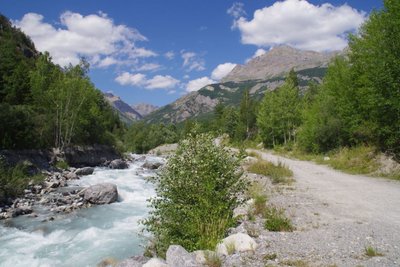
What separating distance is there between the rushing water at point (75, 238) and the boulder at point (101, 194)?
936 mm

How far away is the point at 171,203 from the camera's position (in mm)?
11945

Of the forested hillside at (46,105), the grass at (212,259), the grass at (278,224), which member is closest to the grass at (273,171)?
the grass at (278,224)

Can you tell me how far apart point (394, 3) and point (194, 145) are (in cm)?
1972

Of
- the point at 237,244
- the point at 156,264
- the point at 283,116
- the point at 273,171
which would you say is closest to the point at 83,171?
the point at 273,171

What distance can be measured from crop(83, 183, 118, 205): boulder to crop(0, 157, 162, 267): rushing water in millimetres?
936

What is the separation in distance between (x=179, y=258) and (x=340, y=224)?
603 centimetres

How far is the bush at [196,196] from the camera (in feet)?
35.3

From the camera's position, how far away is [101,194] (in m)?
25.6

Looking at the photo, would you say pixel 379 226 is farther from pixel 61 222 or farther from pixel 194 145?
pixel 61 222

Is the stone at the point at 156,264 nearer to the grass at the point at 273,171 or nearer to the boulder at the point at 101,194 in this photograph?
the grass at the point at 273,171

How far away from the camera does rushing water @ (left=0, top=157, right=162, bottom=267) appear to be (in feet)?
48.7

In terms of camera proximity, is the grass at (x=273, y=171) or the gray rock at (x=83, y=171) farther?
the gray rock at (x=83, y=171)

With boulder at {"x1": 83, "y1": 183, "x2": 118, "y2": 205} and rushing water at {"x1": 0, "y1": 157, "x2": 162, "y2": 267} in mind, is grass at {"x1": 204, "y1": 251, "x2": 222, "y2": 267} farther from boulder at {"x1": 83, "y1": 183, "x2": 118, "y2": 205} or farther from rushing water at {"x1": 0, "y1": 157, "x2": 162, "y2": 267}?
boulder at {"x1": 83, "y1": 183, "x2": 118, "y2": 205}

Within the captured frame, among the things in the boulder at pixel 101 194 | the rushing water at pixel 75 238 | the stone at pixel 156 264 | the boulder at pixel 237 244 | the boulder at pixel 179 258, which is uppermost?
the boulder at pixel 237 244
